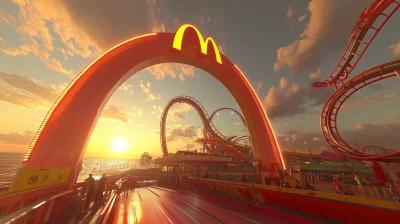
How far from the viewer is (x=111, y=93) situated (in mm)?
7695

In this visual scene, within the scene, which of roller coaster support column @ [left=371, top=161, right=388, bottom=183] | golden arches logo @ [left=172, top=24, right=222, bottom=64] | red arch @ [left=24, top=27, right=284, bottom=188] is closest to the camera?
red arch @ [left=24, top=27, right=284, bottom=188]

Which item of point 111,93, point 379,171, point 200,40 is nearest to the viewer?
point 111,93

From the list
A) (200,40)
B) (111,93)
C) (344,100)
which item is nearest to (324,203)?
(111,93)

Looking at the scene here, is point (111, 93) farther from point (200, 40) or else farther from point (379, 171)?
point (379, 171)

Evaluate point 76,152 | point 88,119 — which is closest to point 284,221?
point 76,152

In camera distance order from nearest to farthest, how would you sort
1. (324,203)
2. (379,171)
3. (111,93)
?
(324,203) → (111,93) → (379,171)

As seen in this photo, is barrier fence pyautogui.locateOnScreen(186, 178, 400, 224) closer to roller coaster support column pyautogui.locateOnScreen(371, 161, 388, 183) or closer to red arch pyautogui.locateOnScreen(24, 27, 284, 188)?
red arch pyautogui.locateOnScreen(24, 27, 284, 188)

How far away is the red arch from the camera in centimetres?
527

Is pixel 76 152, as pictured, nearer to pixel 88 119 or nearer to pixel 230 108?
pixel 88 119

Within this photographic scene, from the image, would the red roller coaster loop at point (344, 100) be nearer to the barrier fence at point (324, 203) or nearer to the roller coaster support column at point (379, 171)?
the roller coaster support column at point (379, 171)

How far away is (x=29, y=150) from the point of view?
15.7 ft

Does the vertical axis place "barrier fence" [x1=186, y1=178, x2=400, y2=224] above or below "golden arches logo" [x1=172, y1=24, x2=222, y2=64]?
below

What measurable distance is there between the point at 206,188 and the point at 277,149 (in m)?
6.01

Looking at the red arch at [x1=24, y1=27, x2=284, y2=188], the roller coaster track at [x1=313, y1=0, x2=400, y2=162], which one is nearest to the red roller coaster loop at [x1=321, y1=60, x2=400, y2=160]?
the roller coaster track at [x1=313, y1=0, x2=400, y2=162]
